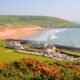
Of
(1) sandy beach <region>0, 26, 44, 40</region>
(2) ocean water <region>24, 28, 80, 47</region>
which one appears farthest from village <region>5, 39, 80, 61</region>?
(1) sandy beach <region>0, 26, 44, 40</region>

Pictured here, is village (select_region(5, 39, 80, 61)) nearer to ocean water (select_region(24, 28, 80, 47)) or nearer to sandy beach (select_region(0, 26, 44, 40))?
ocean water (select_region(24, 28, 80, 47))

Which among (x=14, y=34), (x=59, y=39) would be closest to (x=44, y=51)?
(x=59, y=39)

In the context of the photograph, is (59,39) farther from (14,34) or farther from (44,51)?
(44,51)

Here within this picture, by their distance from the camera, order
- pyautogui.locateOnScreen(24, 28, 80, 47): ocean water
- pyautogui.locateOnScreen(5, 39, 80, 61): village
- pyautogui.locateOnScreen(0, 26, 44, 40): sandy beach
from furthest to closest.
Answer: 1. pyautogui.locateOnScreen(0, 26, 44, 40): sandy beach
2. pyautogui.locateOnScreen(24, 28, 80, 47): ocean water
3. pyautogui.locateOnScreen(5, 39, 80, 61): village

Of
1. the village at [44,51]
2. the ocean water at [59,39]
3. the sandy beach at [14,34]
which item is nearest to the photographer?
the village at [44,51]

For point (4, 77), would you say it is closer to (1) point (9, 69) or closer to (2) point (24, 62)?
(1) point (9, 69)

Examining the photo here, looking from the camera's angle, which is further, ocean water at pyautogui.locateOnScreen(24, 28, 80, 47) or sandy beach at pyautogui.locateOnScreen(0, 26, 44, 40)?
sandy beach at pyautogui.locateOnScreen(0, 26, 44, 40)

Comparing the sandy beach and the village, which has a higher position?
the village

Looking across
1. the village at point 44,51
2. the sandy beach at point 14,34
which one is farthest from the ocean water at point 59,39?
the village at point 44,51

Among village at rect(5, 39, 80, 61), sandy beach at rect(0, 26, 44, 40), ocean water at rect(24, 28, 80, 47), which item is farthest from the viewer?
sandy beach at rect(0, 26, 44, 40)

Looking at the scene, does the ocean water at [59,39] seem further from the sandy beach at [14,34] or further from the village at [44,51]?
the village at [44,51]

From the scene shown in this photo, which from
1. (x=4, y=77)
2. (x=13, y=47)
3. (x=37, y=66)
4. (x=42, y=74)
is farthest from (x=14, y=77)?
(x=13, y=47)

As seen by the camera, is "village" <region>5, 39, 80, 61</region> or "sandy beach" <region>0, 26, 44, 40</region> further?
"sandy beach" <region>0, 26, 44, 40</region>
